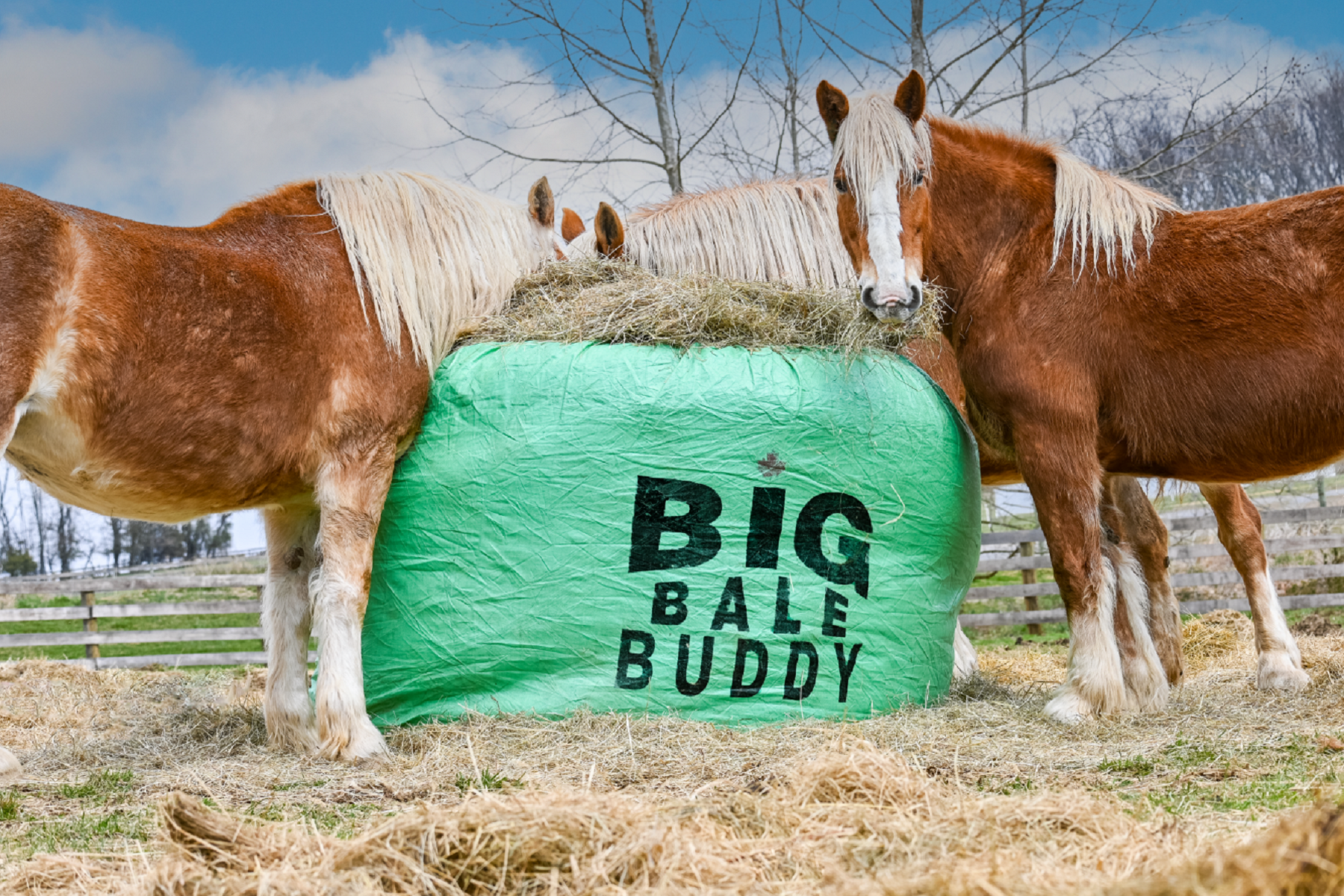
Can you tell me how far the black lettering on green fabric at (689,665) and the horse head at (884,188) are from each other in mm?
1361

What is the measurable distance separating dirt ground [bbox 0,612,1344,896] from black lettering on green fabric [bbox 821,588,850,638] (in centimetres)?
39

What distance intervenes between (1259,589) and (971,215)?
7.24 ft

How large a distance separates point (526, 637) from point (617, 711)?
16.7 inches

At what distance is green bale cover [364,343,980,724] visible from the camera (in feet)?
12.5

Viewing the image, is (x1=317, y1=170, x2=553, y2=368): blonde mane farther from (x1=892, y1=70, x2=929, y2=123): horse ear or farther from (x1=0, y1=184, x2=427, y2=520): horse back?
(x1=892, y1=70, x2=929, y2=123): horse ear

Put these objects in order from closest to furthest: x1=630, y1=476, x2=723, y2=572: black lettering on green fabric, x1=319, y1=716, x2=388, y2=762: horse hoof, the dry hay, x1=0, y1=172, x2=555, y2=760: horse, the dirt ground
A: 1. the dirt ground
2. x1=0, y1=172, x2=555, y2=760: horse
3. x1=319, y1=716, x2=388, y2=762: horse hoof
4. x1=630, y1=476, x2=723, y2=572: black lettering on green fabric
5. the dry hay

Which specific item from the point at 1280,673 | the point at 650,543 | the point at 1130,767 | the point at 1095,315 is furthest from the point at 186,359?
the point at 1280,673

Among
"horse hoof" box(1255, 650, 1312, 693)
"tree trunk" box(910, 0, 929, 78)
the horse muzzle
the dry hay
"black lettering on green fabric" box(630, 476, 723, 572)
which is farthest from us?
"tree trunk" box(910, 0, 929, 78)

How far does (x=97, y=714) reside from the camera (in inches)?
195

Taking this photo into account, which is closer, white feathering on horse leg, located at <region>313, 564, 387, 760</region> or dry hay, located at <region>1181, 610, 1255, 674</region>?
white feathering on horse leg, located at <region>313, 564, 387, 760</region>

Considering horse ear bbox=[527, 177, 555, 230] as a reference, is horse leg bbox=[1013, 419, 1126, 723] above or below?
below

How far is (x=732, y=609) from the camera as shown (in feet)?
12.6

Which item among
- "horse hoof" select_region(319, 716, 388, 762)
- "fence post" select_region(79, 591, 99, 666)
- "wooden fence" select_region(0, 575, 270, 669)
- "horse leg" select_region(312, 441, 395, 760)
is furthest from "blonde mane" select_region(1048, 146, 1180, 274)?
"fence post" select_region(79, 591, 99, 666)

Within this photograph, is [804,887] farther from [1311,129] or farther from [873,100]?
[1311,129]
